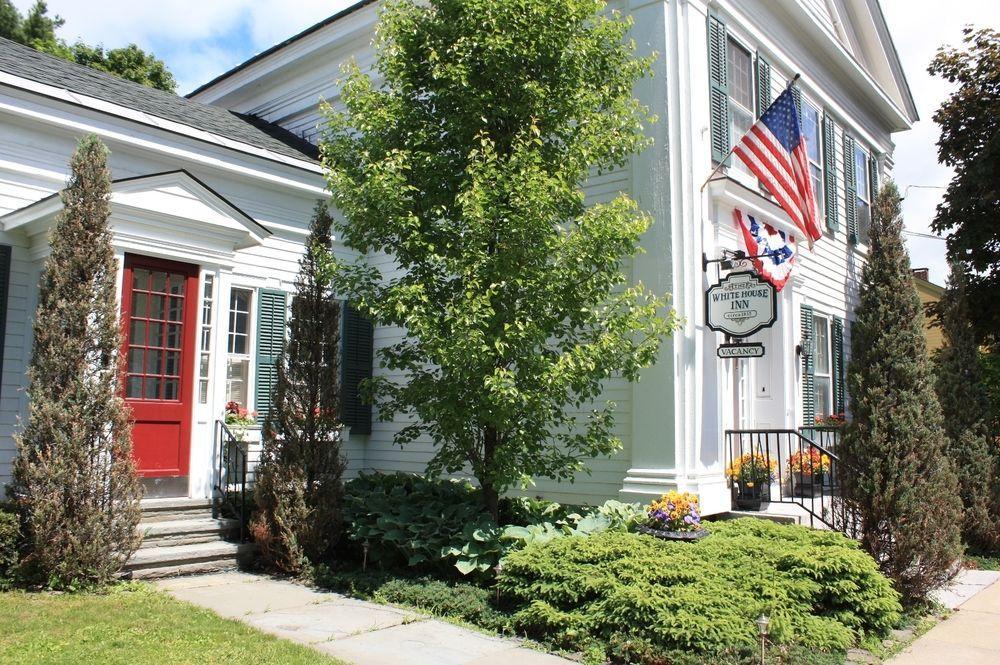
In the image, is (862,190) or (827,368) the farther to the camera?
(862,190)

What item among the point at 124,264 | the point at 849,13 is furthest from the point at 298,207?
the point at 849,13

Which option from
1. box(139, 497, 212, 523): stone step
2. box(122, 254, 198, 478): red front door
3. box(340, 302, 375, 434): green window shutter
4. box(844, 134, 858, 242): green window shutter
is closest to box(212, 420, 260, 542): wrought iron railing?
box(139, 497, 212, 523): stone step

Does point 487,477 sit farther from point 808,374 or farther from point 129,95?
point 129,95

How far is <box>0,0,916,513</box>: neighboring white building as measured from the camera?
8484mm

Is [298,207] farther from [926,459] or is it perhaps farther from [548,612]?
[926,459]

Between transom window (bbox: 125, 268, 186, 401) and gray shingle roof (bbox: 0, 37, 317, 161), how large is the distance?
2560 mm

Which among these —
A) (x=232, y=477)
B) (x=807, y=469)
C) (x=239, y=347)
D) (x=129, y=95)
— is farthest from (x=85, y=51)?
(x=807, y=469)

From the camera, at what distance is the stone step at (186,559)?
739 cm

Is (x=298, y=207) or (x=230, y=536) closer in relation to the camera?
(x=230, y=536)

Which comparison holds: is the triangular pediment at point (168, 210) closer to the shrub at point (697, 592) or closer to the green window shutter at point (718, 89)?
the shrub at point (697, 592)

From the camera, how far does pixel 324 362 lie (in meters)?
8.47

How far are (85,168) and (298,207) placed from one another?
4392 mm

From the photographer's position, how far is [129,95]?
34.7ft

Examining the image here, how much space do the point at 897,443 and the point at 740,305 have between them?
7.06ft
